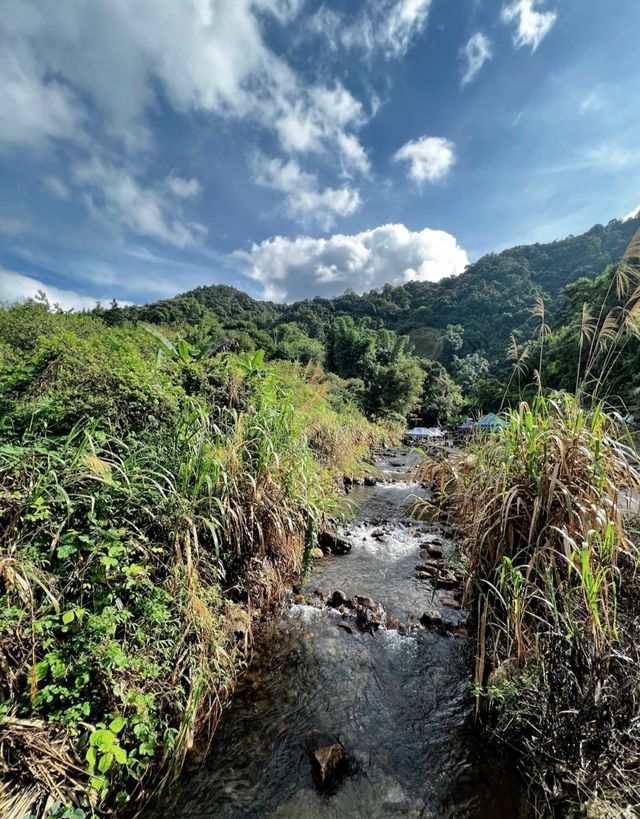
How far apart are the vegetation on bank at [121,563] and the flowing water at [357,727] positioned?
0.30 m

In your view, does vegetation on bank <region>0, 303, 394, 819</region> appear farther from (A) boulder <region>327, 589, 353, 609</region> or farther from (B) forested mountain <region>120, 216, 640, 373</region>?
(B) forested mountain <region>120, 216, 640, 373</region>

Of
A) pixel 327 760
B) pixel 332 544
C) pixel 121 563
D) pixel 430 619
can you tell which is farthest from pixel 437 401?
pixel 121 563

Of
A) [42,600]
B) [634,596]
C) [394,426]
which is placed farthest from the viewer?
[394,426]

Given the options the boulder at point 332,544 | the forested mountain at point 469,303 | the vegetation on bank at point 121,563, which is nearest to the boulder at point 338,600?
the vegetation on bank at point 121,563

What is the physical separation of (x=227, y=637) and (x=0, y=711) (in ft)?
4.79

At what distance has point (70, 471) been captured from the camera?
7.66ft

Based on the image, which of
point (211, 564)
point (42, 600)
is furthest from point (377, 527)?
point (42, 600)

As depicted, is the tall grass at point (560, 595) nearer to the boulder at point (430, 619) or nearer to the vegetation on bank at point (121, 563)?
the boulder at point (430, 619)

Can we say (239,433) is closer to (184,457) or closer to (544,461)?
(184,457)

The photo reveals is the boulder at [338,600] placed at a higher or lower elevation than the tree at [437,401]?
lower

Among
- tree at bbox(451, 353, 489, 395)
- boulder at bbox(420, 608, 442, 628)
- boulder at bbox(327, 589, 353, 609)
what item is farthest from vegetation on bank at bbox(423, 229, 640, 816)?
tree at bbox(451, 353, 489, 395)

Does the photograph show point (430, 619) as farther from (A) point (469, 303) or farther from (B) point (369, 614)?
(A) point (469, 303)

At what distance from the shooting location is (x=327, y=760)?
225 centimetres

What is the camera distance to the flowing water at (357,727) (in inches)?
80.0
